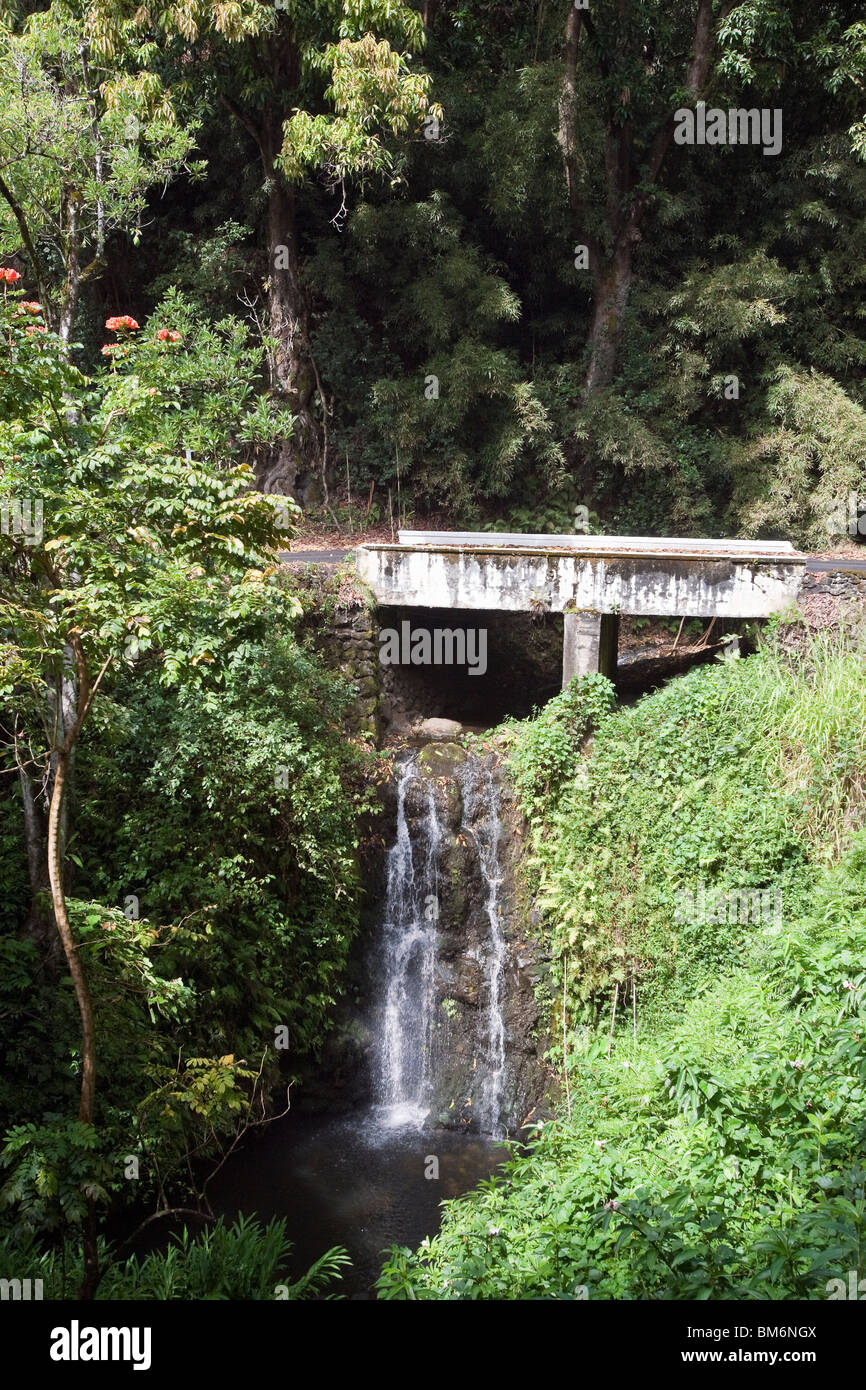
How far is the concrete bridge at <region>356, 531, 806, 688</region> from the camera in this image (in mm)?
10477

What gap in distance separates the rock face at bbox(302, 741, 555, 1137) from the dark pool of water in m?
0.34

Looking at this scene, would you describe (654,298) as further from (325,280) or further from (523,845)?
(523,845)

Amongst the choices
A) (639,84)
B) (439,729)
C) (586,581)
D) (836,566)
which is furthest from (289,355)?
(836,566)

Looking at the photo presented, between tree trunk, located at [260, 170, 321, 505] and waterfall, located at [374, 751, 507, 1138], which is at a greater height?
tree trunk, located at [260, 170, 321, 505]

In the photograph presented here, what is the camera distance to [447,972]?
32.2 feet

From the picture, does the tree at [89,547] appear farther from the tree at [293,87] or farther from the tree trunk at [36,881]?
the tree at [293,87]

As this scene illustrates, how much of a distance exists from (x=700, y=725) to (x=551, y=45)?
41.4 feet

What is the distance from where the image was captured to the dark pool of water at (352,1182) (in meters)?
7.36

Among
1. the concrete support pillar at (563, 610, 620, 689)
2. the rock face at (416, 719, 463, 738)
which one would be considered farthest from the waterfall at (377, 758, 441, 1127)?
the concrete support pillar at (563, 610, 620, 689)

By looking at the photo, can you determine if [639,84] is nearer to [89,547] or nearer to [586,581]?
[586,581]

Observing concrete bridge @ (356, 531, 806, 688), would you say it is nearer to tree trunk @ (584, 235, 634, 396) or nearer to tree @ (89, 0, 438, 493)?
tree @ (89, 0, 438, 493)

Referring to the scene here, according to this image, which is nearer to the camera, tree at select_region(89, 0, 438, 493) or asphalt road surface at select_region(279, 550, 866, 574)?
asphalt road surface at select_region(279, 550, 866, 574)

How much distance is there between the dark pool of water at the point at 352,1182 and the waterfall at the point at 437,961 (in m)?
0.37

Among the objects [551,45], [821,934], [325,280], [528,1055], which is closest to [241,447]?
[325,280]
